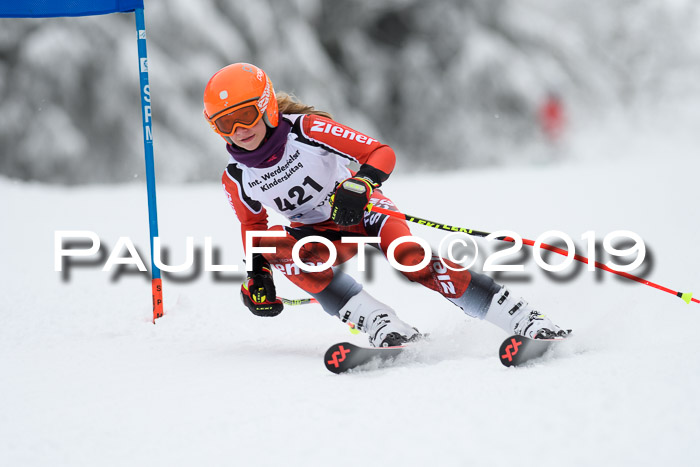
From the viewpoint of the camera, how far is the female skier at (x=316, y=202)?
9.10 feet

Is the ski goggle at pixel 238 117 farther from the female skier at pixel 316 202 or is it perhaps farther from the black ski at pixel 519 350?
the black ski at pixel 519 350

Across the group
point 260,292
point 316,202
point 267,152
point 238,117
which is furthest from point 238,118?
point 260,292

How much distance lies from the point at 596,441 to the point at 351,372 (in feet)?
3.35

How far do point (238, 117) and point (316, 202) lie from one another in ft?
1.77

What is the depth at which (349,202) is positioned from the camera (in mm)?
2656

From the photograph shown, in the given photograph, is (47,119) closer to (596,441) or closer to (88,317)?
(88,317)

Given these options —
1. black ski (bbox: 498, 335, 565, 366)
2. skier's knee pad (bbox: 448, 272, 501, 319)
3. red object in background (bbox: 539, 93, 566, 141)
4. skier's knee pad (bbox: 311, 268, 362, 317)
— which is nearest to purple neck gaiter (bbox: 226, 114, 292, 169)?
skier's knee pad (bbox: 311, 268, 362, 317)

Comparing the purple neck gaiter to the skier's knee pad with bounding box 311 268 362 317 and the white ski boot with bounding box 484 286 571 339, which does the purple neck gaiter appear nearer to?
the skier's knee pad with bounding box 311 268 362 317

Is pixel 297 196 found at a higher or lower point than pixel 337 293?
higher

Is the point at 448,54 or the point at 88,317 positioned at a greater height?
the point at 448,54

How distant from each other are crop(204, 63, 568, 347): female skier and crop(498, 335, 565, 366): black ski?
170 millimetres

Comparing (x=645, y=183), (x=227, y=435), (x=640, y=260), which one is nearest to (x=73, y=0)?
(x=227, y=435)

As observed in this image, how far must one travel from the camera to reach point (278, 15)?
11.4 metres

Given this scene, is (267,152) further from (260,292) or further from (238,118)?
(260,292)
